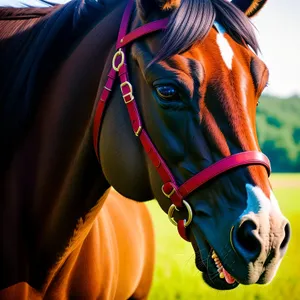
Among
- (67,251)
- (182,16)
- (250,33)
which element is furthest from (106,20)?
(67,251)

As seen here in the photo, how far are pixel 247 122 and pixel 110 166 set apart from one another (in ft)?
2.56

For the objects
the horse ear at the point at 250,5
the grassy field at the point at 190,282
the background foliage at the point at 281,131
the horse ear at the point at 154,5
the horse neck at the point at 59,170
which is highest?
the horse ear at the point at 250,5

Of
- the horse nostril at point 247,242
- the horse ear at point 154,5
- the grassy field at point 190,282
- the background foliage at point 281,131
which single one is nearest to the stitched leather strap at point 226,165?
the horse nostril at point 247,242

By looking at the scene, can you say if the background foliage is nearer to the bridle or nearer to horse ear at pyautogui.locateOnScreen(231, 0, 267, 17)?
horse ear at pyautogui.locateOnScreen(231, 0, 267, 17)

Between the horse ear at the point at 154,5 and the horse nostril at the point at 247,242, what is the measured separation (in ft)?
3.86

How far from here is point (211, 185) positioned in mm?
2152

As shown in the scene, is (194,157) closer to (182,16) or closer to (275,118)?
(182,16)

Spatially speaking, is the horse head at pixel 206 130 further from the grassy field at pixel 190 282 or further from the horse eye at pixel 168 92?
the grassy field at pixel 190 282

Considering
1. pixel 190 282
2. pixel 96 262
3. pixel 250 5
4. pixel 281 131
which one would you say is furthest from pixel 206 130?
pixel 281 131

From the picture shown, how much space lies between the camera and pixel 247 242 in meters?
2.00

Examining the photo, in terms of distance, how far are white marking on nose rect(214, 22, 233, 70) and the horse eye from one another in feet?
0.92

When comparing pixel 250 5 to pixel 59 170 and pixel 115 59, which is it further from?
pixel 59 170

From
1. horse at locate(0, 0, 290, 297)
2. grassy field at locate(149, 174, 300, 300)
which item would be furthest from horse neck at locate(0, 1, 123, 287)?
grassy field at locate(149, 174, 300, 300)

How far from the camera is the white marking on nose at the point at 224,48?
86.7 inches
